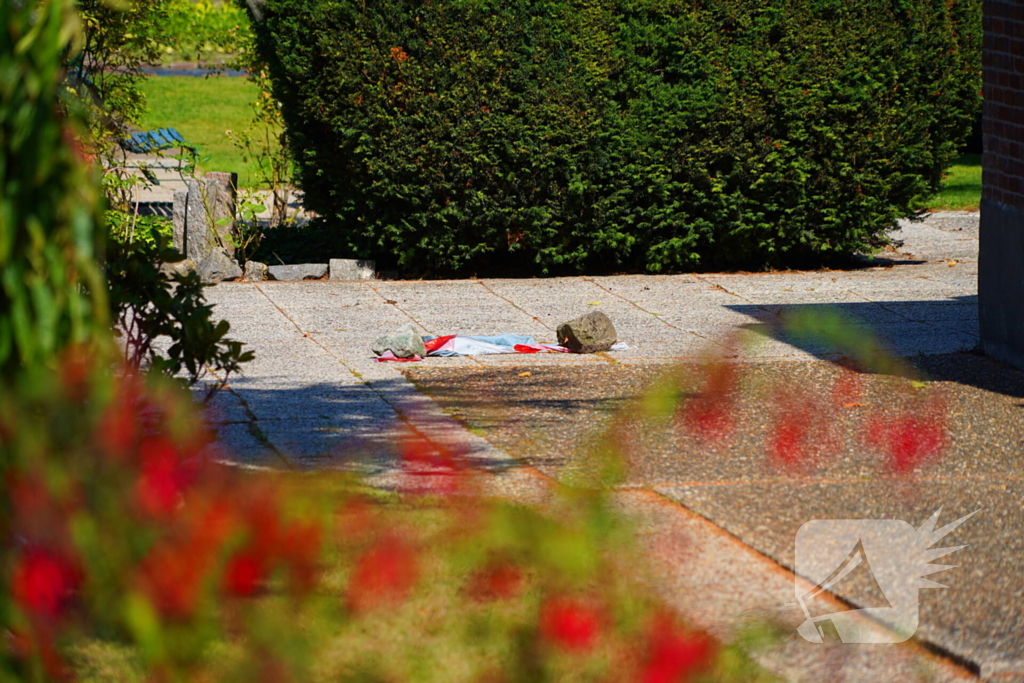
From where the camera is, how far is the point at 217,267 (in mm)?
10094

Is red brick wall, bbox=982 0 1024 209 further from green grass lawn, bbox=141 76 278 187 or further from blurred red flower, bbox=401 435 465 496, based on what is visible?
green grass lawn, bbox=141 76 278 187

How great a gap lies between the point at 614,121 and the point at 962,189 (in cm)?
799

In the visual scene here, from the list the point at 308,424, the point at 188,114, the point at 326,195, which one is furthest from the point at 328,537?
the point at 188,114

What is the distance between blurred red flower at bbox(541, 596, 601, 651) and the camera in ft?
11.5

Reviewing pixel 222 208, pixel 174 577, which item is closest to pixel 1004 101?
pixel 174 577

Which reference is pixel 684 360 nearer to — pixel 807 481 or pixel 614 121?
pixel 807 481

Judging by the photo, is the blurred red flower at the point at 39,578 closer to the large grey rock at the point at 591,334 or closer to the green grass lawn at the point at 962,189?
the large grey rock at the point at 591,334

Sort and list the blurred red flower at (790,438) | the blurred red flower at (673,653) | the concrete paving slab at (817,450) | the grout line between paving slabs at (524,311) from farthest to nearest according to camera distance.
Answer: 1. the grout line between paving slabs at (524,311)
2. the blurred red flower at (790,438)
3. the concrete paving slab at (817,450)
4. the blurred red flower at (673,653)

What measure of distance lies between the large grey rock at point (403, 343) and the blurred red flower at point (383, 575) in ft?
10.9

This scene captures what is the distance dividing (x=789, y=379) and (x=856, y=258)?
16.3 feet

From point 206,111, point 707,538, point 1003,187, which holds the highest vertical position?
point 206,111

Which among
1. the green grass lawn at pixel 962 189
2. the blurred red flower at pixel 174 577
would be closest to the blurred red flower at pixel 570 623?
the blurred red flower at pixel 174 577

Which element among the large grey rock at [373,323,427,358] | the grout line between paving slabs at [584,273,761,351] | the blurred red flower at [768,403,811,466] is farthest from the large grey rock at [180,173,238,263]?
the blurred red flower at [768,403,811,466]

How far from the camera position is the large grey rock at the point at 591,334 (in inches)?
303
